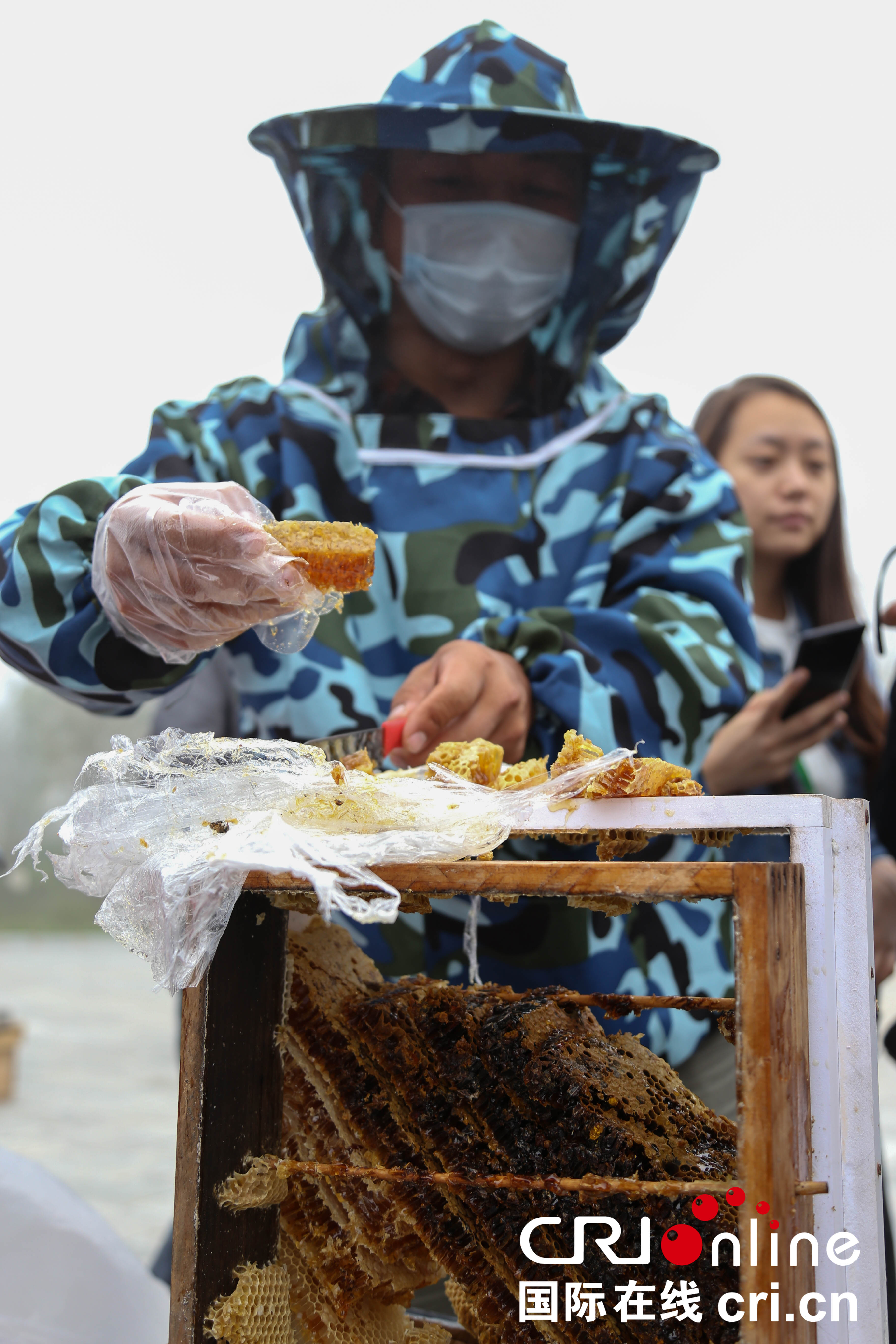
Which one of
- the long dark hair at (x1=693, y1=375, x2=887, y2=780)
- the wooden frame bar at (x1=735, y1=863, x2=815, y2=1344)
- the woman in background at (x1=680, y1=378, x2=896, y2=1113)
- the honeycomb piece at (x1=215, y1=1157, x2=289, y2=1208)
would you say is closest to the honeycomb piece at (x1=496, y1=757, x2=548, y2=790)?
the wooden frame bar at (x1=735, y1=863, x2=815, y2=1344)

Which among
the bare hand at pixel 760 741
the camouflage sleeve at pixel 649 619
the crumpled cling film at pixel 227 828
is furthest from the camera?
the bare hand at pixel 760 741

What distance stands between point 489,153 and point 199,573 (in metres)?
0.96

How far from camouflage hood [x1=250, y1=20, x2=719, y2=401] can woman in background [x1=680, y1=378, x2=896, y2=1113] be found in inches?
33.0

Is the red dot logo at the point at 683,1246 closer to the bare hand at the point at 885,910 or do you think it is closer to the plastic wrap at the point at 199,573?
the plastic wrap at the point at 199,573

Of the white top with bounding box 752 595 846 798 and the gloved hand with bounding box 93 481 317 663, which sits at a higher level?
the white top with bounding box 752 595 846 798

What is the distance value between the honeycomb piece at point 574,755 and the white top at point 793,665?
4.38 feet

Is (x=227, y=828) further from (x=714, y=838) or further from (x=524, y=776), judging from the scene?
(x=714, y=838)

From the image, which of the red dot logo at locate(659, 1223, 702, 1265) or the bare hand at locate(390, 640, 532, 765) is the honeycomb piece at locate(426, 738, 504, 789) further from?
the red dot logo at locate(659, 1223, 702, 1265)

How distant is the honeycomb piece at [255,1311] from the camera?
945mm

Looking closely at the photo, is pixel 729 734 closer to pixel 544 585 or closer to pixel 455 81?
pixel 544 585

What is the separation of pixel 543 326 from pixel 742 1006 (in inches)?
54.8

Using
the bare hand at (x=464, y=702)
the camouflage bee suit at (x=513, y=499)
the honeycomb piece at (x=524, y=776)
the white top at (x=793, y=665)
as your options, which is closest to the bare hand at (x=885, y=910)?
the white top at (x=793, y=665)

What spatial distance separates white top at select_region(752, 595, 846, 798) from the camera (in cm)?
237

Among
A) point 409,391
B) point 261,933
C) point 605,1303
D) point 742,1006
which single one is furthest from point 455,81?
point 605,1303
